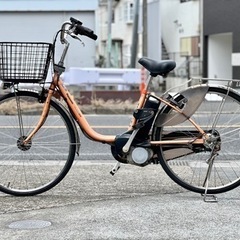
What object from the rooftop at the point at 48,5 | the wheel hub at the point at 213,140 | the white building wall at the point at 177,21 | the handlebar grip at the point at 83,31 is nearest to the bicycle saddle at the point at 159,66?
the handlebar grip at the point at 83,31

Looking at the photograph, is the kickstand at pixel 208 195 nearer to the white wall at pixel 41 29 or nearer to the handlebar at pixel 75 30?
the handlebar at pixel 75 30

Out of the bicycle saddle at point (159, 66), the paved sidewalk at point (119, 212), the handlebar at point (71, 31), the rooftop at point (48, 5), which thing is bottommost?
the paved sidewalk at point (119, 212)

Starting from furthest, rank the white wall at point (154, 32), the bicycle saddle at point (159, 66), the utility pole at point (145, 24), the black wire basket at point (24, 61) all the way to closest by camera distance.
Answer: the white wall at point (154, 32)
the utility pole at point (145, 24)
the bicycle saddle at point (159, 66)
the black wire basket at point (24, 61)

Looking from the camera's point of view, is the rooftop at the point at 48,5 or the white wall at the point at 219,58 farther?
the white wall at the point at 219,58

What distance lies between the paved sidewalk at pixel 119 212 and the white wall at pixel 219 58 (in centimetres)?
1867

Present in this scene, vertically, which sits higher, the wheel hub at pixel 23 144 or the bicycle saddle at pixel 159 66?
the bicycle saddle at pixel 159 66

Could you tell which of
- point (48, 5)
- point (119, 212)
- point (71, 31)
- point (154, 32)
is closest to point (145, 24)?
point (154, 32)

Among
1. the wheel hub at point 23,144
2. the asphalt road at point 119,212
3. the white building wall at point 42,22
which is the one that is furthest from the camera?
the white building wall at point 42,22

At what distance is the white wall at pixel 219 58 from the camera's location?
76.6ft

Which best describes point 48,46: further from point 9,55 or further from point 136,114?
point 136,114

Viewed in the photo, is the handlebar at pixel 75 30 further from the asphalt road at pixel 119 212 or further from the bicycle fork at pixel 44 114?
the asphalt road at pixel 119 212

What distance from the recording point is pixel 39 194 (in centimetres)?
478

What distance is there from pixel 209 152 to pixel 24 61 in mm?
1794

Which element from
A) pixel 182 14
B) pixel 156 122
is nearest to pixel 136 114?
pixel 156 122
